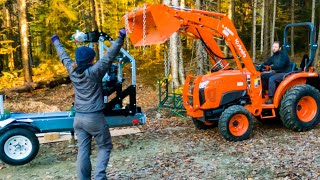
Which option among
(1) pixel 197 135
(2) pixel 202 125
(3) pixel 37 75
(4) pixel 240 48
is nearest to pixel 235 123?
(1) pixel 197 135

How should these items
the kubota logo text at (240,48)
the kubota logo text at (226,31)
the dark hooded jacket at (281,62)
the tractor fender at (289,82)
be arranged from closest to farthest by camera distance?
the kubota logo text at (226,31) → the kubota logo text at (240,48) → the tractor fender at (289,82) → the dark hooded jacket at (281,62)

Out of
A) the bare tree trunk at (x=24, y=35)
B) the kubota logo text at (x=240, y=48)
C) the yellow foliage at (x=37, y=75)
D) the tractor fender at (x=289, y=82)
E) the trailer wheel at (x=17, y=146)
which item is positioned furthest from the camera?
the yellow foliage at (x=37, y=75)

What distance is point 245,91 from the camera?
759 cm

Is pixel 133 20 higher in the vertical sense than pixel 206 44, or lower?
higher

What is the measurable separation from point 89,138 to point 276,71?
5.08 metres

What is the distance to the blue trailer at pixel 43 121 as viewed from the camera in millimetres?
6016

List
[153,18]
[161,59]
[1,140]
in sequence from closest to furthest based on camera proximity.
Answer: [1,140], [153,18], [161,59]

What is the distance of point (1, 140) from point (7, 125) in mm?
275

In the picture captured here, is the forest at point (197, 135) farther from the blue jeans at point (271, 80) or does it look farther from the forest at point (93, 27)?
the forest at point (93, 27)

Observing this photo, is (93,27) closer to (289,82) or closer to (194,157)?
(289,82)

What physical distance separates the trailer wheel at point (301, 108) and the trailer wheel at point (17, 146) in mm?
5144

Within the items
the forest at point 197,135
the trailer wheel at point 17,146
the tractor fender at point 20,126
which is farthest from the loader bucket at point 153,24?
the trailer wheel at point 17,146

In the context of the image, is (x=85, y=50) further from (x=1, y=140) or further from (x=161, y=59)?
(x=161, y=59)

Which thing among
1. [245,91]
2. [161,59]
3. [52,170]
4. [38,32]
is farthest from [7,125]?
[38,32]
